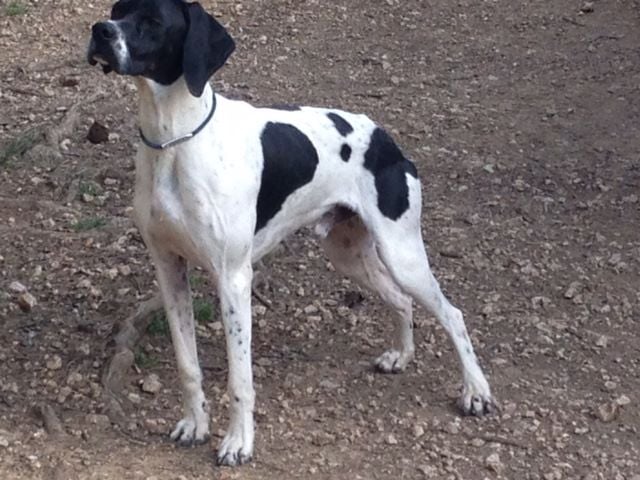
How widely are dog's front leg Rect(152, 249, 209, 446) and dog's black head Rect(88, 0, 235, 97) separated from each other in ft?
2.87

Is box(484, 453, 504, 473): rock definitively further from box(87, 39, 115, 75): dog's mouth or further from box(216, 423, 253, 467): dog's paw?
box(87, 39, 115, 75): dog's mouth

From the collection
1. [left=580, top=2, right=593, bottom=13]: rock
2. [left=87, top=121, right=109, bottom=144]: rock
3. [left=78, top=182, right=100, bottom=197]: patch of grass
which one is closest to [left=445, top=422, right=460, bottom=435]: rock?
[left=78, top=182, right=100, bottom=197]: patch of grass

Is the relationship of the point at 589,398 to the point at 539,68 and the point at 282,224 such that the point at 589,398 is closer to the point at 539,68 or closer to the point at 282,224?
the point at 282,224

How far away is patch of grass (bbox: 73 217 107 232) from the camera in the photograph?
763 centimetres

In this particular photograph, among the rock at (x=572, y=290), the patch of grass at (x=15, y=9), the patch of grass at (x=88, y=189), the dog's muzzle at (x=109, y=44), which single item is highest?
the dog's muzzle at (x=109, y=44)

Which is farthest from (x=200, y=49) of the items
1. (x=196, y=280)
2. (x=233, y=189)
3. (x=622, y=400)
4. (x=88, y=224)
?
(x=88, y=224)

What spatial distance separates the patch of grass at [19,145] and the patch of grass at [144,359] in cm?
267

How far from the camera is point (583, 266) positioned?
7637 mm

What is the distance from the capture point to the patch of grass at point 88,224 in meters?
7.63

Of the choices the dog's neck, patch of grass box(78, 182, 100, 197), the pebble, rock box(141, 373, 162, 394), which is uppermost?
the dog's neck

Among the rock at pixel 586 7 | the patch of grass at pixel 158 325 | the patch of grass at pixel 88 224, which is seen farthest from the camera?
the rock at pixel 586 7

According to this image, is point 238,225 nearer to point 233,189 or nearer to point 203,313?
point 233,189

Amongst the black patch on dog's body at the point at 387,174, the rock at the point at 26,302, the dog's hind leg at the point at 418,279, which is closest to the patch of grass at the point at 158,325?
the rock at the point at 26,302

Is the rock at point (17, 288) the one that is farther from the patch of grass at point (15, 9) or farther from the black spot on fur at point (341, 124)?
the patch of grass at point (15, 9)
